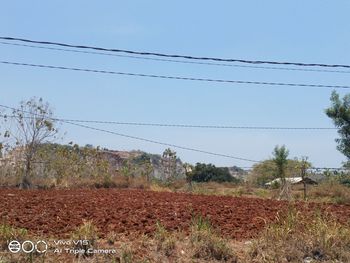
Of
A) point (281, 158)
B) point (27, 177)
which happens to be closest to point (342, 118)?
point (281, 158)

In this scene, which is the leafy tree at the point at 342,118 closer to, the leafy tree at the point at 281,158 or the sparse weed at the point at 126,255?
the leafy tree at the point at 281,158

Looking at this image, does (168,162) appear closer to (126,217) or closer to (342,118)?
(342,118)

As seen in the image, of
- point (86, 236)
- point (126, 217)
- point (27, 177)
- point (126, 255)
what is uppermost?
point (27, 177)

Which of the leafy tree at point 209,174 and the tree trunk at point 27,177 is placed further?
the leafy tree at point 209,174

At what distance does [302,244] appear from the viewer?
7602 millimetres

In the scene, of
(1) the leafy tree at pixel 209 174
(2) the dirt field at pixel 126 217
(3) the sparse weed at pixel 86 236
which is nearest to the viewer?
(3) the sparse weed at pixel 86 236

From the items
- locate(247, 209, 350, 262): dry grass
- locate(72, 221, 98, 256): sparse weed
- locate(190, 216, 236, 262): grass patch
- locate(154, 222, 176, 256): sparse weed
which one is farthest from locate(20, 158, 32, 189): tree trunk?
locate(247, 209, 350, 262): dry grass

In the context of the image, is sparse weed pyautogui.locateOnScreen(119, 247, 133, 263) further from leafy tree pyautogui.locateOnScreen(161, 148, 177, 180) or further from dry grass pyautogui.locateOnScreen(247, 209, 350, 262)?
leafy tree pyautogui.locateOnScreen(161, 148, 177, 180)

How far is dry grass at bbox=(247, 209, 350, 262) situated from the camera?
728 cm

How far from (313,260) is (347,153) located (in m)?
21.1

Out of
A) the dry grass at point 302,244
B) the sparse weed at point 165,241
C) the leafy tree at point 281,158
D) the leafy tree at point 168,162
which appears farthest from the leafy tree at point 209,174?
the sparse weed at point 165,241

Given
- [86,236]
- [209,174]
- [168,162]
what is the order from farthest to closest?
[209,174] → [168,162] → [86,236]

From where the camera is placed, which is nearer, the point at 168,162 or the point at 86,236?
the point at 86,236

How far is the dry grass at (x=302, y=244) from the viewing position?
7.28 meters
